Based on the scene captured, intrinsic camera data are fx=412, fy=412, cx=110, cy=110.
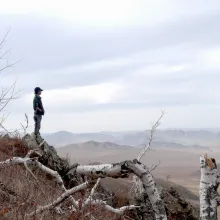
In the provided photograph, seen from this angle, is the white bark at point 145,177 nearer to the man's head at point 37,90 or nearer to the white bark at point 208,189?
the white bark at point 208,189

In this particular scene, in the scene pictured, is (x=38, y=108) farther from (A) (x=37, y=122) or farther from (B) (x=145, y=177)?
(B) (x=145, y=177)

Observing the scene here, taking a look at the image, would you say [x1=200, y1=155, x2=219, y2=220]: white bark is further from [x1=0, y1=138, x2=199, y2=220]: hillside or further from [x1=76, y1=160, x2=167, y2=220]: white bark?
[x1=0, y1=138, x2=199, y2=220]: hillside

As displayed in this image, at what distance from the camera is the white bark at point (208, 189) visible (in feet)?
16.9

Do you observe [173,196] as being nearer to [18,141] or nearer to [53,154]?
[53,154]

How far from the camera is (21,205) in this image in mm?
5848

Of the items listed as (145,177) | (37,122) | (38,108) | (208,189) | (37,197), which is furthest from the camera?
(37,122)

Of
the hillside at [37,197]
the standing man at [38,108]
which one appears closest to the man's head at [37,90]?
the standing man at [38,108]

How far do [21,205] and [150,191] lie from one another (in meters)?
1.99

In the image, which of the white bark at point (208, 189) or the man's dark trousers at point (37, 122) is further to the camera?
the man's dark trousers at point (37, 122)

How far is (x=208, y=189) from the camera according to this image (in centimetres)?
516

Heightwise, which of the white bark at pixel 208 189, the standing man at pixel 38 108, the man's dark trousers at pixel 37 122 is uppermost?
the standing man at pixel 38 108

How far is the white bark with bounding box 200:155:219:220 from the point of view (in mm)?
5148

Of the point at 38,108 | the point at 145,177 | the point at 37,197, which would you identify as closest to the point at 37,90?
the point at 38,108

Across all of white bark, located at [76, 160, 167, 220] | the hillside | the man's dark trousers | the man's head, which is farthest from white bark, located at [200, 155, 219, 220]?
the man's dark trousers
